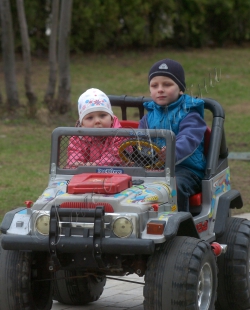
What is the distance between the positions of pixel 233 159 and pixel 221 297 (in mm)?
7254

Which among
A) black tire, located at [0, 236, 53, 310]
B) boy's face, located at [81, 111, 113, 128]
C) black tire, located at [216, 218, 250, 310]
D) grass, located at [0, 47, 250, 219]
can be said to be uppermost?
boy's face, located at [81, 111, 113, 128]

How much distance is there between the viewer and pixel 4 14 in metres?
14.9

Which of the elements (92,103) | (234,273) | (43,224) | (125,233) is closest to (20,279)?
(43,224)

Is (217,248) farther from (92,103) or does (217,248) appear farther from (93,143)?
(92,103)

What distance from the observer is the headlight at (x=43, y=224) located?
434 cm

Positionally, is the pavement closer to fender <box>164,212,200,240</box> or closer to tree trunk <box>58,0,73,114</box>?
fender <box>164,212,200,240</box>

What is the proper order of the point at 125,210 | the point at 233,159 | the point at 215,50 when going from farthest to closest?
the point at 215,50, the point at 233,159, the point at 125,210

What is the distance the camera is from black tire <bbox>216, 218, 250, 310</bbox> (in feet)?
16.7

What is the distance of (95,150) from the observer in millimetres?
4961

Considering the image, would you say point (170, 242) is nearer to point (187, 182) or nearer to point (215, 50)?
point (187, 182)

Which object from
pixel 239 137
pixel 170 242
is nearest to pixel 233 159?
pixel 239 137

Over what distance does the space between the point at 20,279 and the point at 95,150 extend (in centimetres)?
100

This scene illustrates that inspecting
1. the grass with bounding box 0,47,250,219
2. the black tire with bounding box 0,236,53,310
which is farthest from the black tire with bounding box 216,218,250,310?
the grass with bounding box 0,47,250,219

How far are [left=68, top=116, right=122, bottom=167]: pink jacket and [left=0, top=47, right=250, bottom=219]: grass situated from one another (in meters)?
1.77
